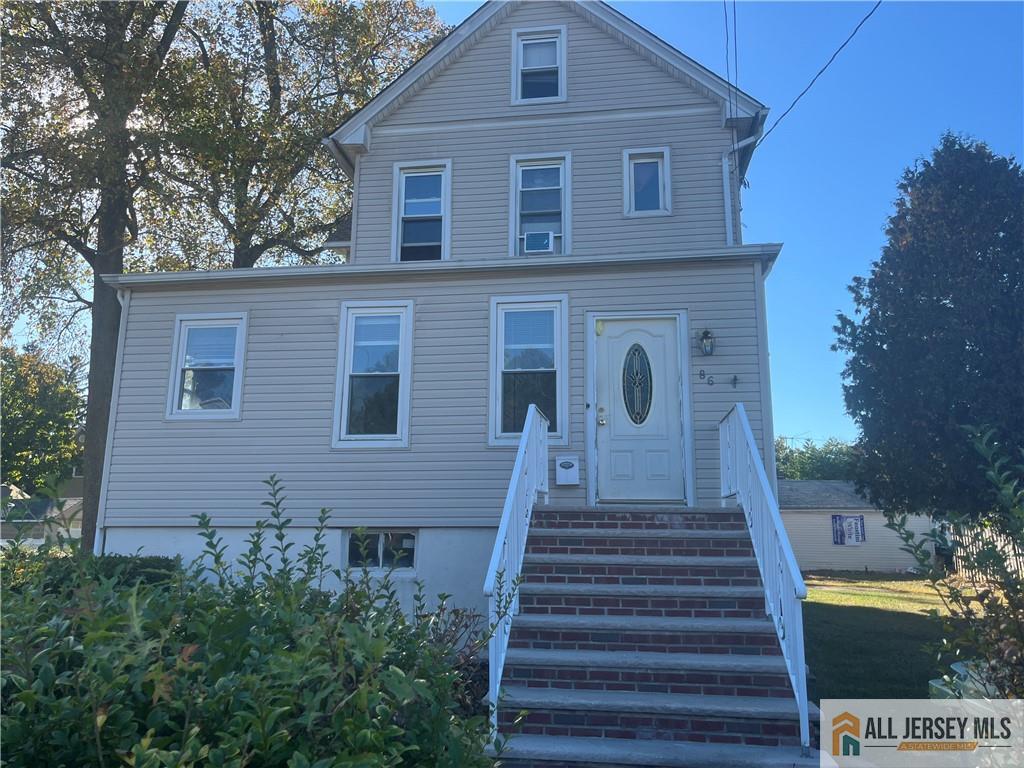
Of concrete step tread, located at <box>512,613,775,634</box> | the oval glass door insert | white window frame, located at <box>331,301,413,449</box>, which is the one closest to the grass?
concrete step tread, located at <box>512,613,775,634</box>

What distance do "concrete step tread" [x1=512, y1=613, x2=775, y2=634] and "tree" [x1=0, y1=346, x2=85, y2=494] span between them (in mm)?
31142

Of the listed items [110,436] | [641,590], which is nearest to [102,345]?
[110,436]

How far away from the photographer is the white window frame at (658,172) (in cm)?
916

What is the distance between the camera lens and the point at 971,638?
2.93 m

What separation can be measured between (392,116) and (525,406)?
4821mm

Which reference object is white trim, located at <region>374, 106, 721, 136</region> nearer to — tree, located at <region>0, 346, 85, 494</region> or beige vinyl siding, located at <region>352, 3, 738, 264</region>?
beige vinyl siding, located at <region>352, 3, 738, 264</region>

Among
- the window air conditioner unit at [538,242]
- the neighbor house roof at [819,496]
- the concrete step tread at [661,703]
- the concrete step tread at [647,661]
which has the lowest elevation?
the concrete step tread at [661,703]

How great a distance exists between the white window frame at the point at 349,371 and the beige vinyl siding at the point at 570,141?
1.38 meters

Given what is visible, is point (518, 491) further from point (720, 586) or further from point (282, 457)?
point (282, 457)

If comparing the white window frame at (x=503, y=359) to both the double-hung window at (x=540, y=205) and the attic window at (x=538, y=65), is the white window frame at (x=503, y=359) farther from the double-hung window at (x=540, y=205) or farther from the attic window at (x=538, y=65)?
the attic window at (x=538, y=65)

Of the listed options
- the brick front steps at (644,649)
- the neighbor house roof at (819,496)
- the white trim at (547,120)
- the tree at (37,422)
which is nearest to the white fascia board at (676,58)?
the white trim at (547,120)

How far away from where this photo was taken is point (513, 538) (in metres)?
5.35

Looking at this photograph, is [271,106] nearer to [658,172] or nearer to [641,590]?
[658,172]

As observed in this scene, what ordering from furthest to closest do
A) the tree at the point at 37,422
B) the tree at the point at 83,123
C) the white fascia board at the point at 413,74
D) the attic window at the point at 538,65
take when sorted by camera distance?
the tree at the point at 37,422 < the tree at the point at 83,123 < the attic window at the point at 538,65 < the white fascia board at the point at 413,74
